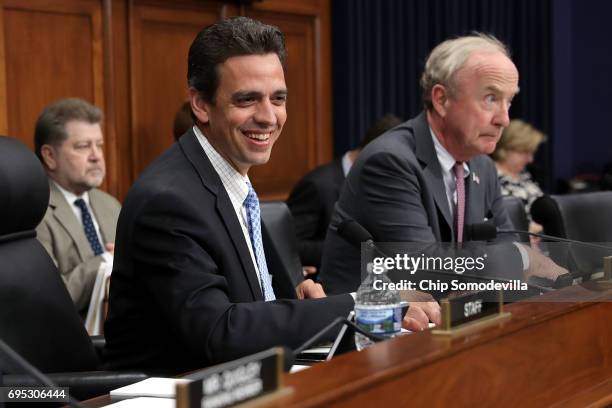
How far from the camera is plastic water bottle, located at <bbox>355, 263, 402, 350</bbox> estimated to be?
168 centimetres

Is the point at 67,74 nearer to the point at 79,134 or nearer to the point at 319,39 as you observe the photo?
the point at 79,134

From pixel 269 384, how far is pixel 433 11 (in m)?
5.30

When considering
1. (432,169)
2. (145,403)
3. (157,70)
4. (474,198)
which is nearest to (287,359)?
(145,403)

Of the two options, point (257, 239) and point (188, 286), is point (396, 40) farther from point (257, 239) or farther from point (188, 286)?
point (188, 286)

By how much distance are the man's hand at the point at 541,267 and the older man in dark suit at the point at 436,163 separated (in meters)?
0.89

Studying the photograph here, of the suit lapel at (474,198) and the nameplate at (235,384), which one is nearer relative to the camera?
the nameplate at (235,384)

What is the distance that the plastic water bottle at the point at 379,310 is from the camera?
5.51ft

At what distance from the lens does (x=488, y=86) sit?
2.88m

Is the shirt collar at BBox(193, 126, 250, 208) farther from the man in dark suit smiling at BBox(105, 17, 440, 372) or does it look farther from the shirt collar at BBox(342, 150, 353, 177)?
the shirt collar at BBox(342, 150, 353, 177)

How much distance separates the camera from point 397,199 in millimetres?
2758

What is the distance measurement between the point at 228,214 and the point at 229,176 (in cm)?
13

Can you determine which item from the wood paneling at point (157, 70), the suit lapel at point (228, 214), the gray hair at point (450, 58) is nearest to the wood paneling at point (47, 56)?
the wood paneling at point (157, 70)

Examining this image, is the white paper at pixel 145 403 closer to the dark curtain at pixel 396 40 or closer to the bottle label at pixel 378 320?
the bottle label at pixel 378 320

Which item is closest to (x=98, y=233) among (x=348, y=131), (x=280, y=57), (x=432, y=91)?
(x=432, y=91)
